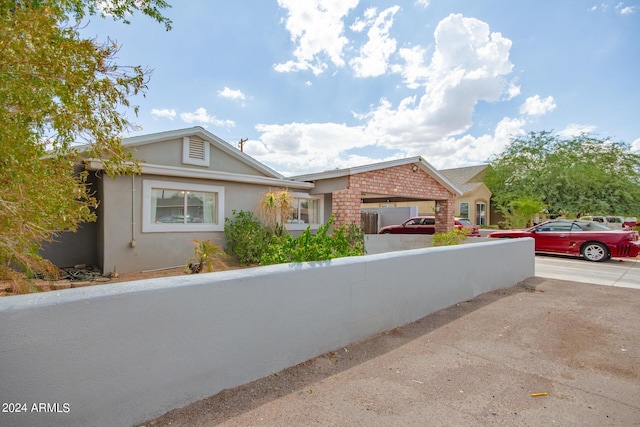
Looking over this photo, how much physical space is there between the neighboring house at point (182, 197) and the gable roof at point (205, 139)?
0.03 metres

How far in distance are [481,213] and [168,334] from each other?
2747cm

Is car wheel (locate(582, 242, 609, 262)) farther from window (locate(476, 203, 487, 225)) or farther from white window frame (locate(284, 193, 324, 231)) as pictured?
window (locate(476, 203, 487, 225))

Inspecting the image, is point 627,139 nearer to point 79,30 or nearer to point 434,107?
point 434,107

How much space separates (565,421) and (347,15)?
34.4 feet

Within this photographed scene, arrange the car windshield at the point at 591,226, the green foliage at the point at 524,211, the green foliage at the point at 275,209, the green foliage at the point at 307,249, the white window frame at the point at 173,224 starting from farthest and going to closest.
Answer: the green foliage at the point at 524,211
the car windshield at the point at 591,226
the green foliage at the point at 275,209
the white window frame at the point at 173,224
the green foliage at the point at 307,249

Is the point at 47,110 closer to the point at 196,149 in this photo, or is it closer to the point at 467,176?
the point at 196,149

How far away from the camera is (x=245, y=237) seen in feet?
28.2

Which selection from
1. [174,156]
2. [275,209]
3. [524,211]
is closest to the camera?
[174,156]

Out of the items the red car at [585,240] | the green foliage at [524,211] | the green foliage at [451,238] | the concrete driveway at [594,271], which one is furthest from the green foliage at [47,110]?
the green foliage at [524,211]

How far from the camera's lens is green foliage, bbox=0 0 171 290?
2557 millimetres

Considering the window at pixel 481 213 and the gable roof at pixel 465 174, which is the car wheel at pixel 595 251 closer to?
the window at pixel 481 213

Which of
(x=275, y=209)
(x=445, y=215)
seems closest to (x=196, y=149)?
(x=275, y=209)

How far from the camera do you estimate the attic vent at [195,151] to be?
9.22 m

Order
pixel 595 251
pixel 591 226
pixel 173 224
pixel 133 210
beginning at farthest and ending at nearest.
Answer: pixel 591 226 → pixel 595 251 → pixel 173 224 → pixel 133 210
